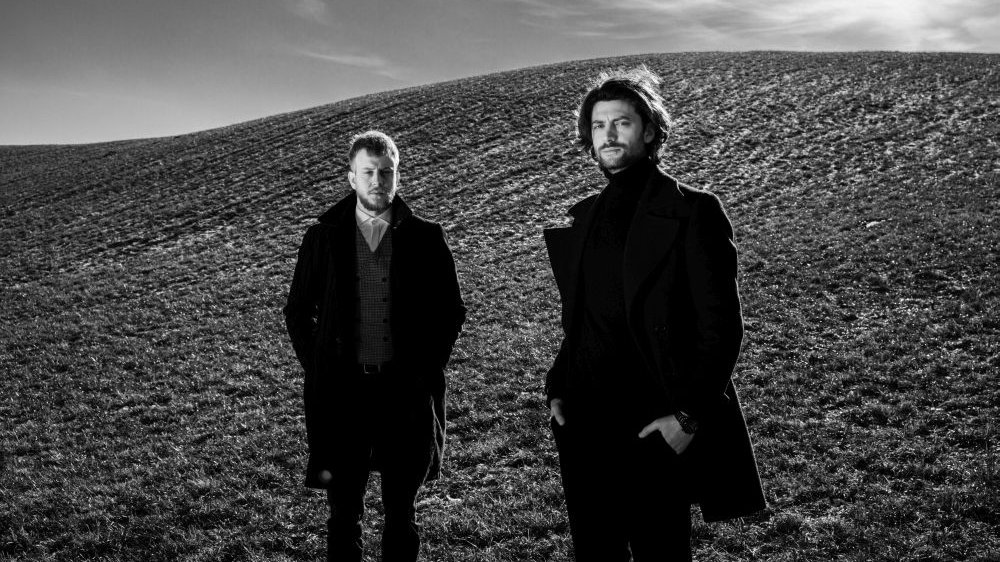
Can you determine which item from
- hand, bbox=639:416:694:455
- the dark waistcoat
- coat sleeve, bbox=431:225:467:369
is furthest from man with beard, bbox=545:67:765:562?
the dark waistcoat

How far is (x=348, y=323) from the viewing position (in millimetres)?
3465

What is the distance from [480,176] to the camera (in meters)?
23.6

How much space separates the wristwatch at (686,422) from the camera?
92.1 inches

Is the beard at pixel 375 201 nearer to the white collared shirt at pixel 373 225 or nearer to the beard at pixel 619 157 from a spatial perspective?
the white collared shirt at pixel 373 225

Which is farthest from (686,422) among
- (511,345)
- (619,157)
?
(511,345)

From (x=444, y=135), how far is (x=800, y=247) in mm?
19999

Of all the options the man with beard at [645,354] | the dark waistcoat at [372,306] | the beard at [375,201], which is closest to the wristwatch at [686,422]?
the man with beard at [645,354]

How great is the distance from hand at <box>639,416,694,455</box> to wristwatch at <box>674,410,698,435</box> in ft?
0.06

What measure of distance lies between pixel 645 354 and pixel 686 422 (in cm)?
29

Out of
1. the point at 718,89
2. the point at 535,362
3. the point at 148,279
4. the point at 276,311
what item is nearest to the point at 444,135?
the point at 718,89

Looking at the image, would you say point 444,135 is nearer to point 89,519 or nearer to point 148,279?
point 148,279

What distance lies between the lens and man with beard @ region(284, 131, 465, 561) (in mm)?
3430

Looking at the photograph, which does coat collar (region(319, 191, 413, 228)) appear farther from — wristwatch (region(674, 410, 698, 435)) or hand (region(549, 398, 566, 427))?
wristwatch (region(674, 410, 698, 435))

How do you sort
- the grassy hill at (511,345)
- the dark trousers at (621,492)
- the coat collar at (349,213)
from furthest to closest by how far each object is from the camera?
the grassy hill at (511,345)
the coat collar at (349,213)
the dark trousers at (621,492)
